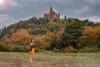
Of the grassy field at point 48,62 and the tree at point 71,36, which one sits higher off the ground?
the tree at point 71,36

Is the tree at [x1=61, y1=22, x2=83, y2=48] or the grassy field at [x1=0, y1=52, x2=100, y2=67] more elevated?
the tree at [x1=61, y1=22, x2=83, y2=48]

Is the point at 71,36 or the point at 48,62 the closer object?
the point at 48,62

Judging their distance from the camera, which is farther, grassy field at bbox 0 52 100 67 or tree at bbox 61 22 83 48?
tree at bbox 61 22 83 48

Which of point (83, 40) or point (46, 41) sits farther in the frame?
point (46, 41)

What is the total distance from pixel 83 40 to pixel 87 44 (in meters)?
1.76

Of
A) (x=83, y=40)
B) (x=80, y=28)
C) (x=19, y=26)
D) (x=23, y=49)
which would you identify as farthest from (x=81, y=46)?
(x=19, y=26)

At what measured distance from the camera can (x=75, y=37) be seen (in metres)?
95.7

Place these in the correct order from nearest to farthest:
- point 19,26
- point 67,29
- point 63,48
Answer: point 63,48, point 67,29, point 19,26

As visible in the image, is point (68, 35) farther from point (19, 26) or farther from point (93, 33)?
point (19, 26)

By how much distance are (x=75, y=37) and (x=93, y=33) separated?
8.97 meters

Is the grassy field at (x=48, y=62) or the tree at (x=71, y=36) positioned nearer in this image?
the grassy field at (x=48, y=62)

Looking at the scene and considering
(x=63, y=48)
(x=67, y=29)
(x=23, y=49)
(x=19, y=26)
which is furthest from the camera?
(x=19, y=26)

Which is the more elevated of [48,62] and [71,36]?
[71,36]

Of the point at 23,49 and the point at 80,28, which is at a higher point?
the point at 80,28
